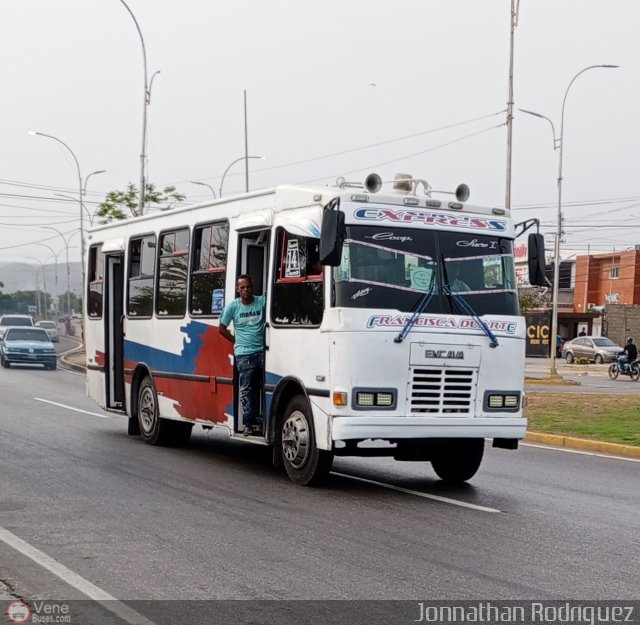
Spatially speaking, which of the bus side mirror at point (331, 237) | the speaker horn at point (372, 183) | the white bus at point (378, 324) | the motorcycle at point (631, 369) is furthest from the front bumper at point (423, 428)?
the motorcycle at point (631, 369)

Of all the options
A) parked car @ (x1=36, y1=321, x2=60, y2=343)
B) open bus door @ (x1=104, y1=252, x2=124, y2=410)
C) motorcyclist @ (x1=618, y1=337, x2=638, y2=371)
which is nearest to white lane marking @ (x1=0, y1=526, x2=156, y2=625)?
open bus door @ (x1=104, y1=252, x2=124, y2=410)

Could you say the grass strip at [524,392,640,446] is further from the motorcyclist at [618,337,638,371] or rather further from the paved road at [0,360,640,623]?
the motorcyclist at [618,337,638,371]

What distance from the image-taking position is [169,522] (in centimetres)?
904

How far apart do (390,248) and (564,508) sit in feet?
9.55

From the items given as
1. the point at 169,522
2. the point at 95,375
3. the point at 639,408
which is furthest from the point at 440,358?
the point at 639,408

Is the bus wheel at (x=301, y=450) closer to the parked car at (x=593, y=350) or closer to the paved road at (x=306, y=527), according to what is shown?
the paved road at (x=306, y=527)

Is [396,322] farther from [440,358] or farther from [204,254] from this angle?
[204,254]

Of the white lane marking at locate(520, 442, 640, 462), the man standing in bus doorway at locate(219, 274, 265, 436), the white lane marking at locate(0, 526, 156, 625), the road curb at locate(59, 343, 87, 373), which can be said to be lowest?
the road curb at locate(59, 343, 87, 373)

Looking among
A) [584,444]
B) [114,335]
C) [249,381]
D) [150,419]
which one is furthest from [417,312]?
[114,335]

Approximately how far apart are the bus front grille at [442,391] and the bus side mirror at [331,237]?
1.38 meters

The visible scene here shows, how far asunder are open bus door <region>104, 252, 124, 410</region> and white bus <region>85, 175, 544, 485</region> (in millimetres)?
3936

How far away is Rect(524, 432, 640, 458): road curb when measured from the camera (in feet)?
52.5

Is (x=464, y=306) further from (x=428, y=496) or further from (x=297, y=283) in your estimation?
(x=428, y=496)

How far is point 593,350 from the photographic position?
5988cm
